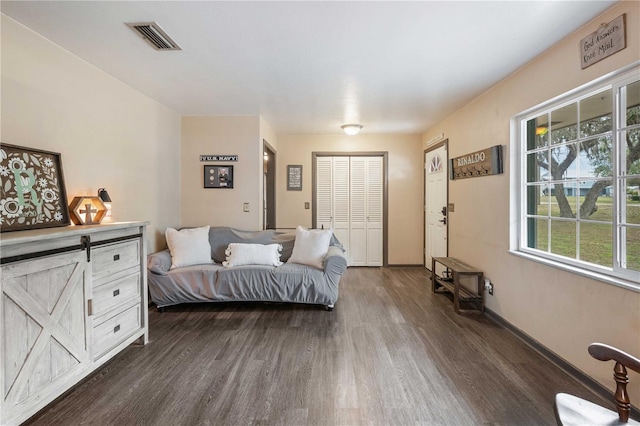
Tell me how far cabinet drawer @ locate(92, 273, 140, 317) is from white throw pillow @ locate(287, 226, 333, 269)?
1.68 m

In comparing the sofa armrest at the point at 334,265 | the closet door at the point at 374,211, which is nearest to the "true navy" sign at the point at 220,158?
the sofa armrest at the point at 334,265

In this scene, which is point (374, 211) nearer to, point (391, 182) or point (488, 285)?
point (391, 182)

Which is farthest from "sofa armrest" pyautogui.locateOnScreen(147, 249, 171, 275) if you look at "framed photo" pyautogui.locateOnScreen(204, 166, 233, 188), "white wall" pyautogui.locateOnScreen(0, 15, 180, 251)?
"framed photo" pyautogui.locateOnScreen(204, 166, 233, 188)

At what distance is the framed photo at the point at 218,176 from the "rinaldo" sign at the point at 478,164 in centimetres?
311

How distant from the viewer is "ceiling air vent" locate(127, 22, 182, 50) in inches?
76.3

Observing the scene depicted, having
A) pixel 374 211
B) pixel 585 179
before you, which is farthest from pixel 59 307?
pixel 374 211

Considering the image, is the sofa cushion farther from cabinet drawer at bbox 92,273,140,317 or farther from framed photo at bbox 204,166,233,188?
cabinet drawer at bbox 92,273,140,317

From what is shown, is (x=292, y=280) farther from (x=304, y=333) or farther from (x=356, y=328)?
(x=356, y=328)

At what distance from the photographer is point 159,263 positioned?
317 centimetres

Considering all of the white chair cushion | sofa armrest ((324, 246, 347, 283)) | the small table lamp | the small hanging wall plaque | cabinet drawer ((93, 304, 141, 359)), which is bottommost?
cabinet drawer ((93, 304, 141, 359))

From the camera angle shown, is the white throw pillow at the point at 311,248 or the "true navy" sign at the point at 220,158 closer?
the white throw pillow at the point at 311,248

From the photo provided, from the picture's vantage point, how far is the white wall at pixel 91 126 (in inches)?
77.1

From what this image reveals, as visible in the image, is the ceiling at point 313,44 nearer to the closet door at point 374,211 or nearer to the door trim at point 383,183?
the door trim at point 383,183

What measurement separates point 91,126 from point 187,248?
5.09ft
